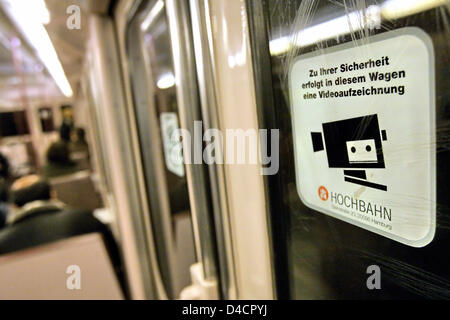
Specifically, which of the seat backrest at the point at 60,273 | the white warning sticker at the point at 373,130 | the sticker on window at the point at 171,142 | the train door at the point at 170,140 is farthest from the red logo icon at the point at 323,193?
the seat backrest at the point at 60,273

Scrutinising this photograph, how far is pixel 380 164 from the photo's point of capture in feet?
1.58

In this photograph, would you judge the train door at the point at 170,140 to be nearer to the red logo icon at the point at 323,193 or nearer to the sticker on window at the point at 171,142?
the sticker on window at the point at 171,142

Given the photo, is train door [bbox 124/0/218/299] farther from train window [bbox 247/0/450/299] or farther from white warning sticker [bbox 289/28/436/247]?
white warning sticker [bbox 289/28/436/247]

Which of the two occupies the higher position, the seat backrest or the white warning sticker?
the white warning sticker

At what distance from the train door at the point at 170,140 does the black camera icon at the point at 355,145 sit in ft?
1.27

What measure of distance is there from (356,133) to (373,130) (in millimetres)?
32

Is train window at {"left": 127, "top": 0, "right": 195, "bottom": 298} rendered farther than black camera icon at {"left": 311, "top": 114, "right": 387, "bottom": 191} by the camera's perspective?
Yes

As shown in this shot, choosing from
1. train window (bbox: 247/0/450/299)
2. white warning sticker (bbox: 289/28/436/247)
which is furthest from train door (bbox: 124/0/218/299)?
white warning sticker (bbox: 289/28/436/247)

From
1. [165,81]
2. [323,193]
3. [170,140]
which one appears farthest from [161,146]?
[323,193]

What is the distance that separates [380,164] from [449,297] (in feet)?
0.70

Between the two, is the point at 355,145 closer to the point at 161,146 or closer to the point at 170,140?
the point at 170,140

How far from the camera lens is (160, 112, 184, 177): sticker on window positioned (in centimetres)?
140

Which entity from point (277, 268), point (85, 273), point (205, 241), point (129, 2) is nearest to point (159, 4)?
point (129, 2)

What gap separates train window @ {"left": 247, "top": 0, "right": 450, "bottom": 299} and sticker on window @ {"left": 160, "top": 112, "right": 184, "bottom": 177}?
779mm
